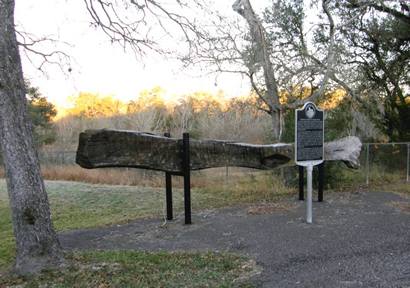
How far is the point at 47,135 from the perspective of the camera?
3803 centimetres

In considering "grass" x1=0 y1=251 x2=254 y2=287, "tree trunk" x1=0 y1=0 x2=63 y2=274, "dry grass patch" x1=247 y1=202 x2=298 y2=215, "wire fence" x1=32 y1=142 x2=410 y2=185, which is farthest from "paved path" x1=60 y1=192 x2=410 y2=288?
"wire fence" x1=32 y1=142 x2=410 y2=185

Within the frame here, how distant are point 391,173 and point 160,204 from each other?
9.73 metres

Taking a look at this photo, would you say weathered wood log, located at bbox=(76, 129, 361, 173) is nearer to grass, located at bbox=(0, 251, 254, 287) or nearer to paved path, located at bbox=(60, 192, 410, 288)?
paved path, located at bbox=(60, 192, 410, 288)

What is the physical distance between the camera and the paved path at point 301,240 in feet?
16.5

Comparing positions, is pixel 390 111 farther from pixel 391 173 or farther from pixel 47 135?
pixel 47 135

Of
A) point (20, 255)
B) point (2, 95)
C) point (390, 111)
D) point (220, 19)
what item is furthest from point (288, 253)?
point (390, 111)

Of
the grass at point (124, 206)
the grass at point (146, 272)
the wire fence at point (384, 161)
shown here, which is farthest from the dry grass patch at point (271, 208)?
the wire fence at point (384, 161)

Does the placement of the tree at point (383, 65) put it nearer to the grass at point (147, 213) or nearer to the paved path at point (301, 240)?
the grass at point (147, 213)

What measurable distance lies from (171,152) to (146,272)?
301 centimetres

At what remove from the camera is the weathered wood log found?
6738 millimetres

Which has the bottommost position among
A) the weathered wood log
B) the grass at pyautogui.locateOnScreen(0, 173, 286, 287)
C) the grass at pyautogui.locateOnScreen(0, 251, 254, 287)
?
the grass at pyautogui.locateOnScreen(0, 173, 286, 287)

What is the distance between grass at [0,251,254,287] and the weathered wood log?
1588mm

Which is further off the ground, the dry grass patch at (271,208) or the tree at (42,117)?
the tree at (42,117)

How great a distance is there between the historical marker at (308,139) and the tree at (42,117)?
2517 cm
